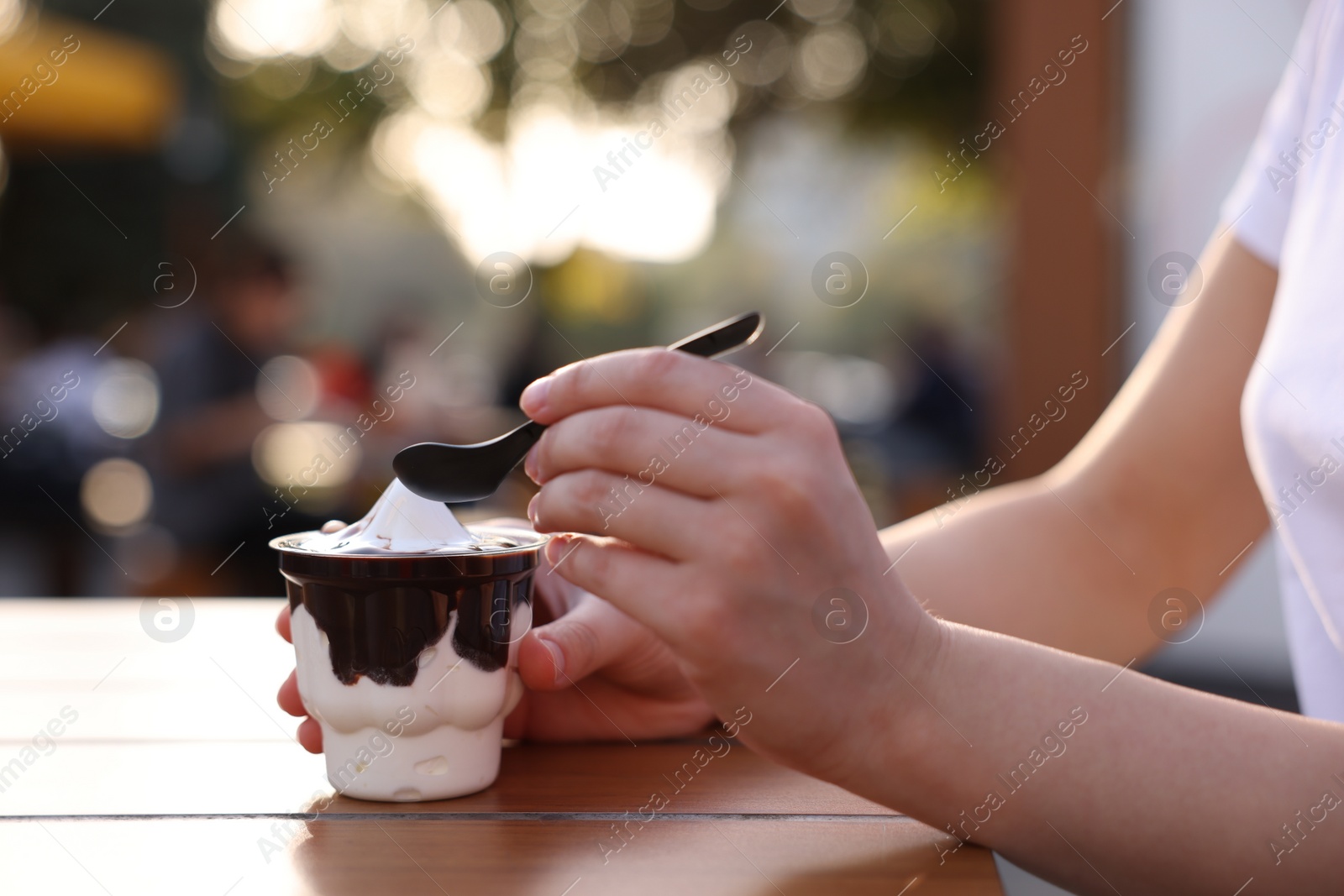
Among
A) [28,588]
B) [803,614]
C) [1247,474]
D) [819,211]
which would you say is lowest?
[819,211]

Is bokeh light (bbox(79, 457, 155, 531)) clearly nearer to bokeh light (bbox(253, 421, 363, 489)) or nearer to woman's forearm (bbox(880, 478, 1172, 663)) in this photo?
bokeh light (bbox(253, 421, 363, 489))

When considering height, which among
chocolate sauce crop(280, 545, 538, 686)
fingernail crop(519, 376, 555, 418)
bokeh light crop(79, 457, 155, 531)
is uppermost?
fingernail crop(519, 376, 555, 418)

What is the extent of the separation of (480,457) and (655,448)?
0.20 metres

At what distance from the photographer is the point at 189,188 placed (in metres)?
8.61

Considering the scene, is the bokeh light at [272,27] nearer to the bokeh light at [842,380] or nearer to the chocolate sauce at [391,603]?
the bokeh light at [842,380]

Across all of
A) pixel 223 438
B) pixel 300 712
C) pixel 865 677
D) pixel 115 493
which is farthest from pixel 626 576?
pixel 115 493

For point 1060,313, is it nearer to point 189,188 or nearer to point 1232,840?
point 1232,840

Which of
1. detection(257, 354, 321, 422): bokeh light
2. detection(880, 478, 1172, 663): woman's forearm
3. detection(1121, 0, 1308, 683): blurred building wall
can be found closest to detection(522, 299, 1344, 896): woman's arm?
detection(880, 478, 1172, 663): woman's forearm

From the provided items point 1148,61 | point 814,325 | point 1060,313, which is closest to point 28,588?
point 1060,313

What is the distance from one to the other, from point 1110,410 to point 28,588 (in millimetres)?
5877

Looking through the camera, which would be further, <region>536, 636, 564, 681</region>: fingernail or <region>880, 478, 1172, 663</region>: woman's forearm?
<region>880, 478, 1172, 663</region>: woman's forearm

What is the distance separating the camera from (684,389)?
1.94 ft

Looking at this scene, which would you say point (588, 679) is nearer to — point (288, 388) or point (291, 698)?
point (291, 698)

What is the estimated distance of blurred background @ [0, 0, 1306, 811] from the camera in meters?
3.66
